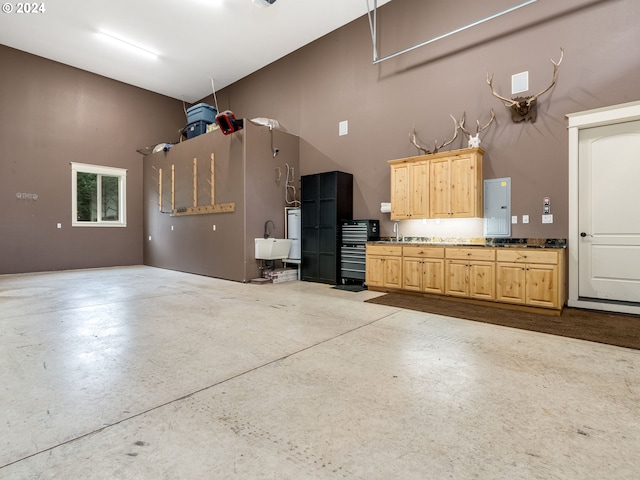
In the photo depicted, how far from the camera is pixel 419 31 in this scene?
18.9 ft

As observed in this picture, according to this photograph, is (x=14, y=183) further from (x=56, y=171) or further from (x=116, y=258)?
(x=116, y=258)

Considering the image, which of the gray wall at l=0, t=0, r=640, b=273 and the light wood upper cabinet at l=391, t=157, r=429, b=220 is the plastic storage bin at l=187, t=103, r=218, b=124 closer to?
the gray wall at l=0, t=0, r=640, b=273

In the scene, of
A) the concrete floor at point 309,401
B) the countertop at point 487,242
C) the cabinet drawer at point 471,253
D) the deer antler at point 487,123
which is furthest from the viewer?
the deer antler at point 487,123

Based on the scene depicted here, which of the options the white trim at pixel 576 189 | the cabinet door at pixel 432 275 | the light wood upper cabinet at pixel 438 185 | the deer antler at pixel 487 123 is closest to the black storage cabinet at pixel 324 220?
the light wood upper cabinet at pixel 438 185

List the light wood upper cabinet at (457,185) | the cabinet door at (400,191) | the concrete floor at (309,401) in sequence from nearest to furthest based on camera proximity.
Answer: the concrete floor at (309,401) < the light wood upper cabinet at (457,185) < the cabinet door at (400,191)

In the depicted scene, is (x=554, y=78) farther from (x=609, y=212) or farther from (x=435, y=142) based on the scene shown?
(x=609, y=212)

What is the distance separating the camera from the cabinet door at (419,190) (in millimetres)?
5309

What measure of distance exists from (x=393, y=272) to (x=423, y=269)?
0.51 m

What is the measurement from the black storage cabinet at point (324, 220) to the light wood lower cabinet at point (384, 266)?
768mm

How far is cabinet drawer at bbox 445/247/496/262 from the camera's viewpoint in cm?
450

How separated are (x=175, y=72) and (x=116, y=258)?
5126mm

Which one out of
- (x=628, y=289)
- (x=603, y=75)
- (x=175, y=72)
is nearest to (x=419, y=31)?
(x=603, y=75)

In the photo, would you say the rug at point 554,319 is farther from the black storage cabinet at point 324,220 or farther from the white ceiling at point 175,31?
the white ceiling at point 175,31

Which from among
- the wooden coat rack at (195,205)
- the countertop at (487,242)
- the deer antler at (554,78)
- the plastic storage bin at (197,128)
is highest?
the plastic storage bin at (197,128)
